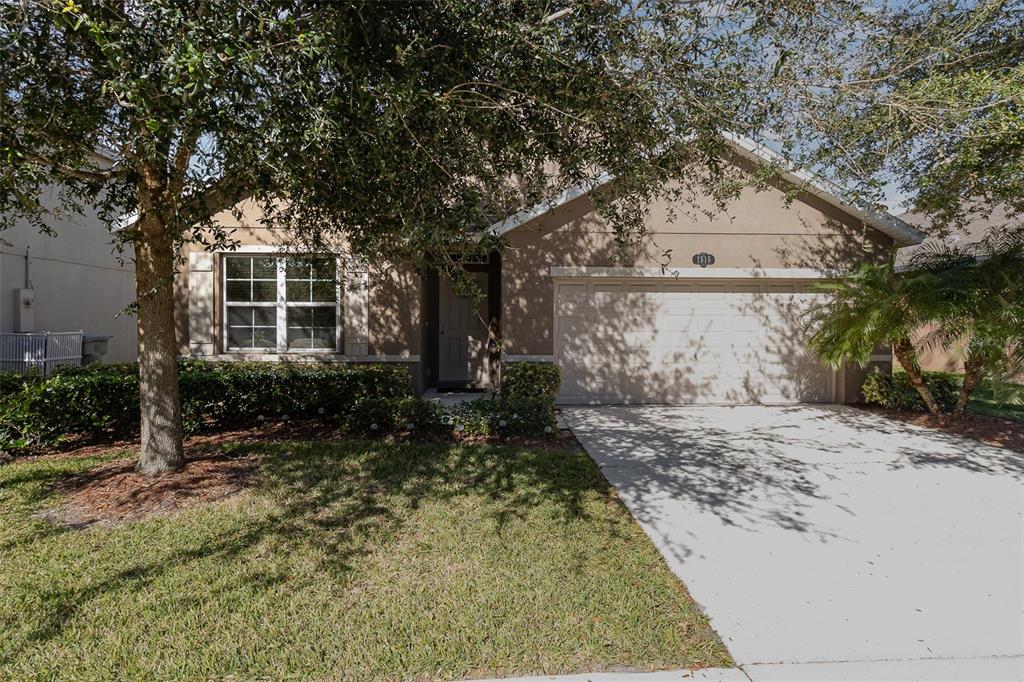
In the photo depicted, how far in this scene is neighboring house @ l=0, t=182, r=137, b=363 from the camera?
11586 mm

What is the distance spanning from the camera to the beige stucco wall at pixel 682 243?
31.3ft

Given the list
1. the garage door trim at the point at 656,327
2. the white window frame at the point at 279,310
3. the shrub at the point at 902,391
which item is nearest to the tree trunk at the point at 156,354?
the white window frame at the point at 279,310

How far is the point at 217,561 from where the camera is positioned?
389cm

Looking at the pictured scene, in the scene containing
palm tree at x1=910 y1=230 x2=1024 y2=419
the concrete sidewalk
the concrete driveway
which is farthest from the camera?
palm tree at x1=910 y1=230 x2=1024 y2=419

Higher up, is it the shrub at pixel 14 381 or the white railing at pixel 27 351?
the white railing at pixel 27 351

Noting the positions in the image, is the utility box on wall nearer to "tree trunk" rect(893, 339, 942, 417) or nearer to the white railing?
the white railing

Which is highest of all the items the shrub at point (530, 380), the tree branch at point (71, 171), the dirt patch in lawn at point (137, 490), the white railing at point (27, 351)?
the tree branch at point (71, 171)

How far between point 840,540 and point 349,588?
11.6 ft

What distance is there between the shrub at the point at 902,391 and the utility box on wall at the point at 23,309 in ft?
51.5

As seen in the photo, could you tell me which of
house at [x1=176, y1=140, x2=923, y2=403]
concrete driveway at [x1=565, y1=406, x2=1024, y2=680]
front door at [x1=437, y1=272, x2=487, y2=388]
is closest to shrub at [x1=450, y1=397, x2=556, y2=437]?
concrete driveway at [x1=565, y1=406, x2=1024, y2=680]

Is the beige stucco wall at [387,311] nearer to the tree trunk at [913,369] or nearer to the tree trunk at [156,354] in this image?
the tree trunk at [156,354]

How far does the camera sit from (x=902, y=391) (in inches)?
368

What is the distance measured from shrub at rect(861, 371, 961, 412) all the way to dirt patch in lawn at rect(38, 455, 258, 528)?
9264mm

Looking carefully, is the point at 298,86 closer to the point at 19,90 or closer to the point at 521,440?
the point at 19,90
